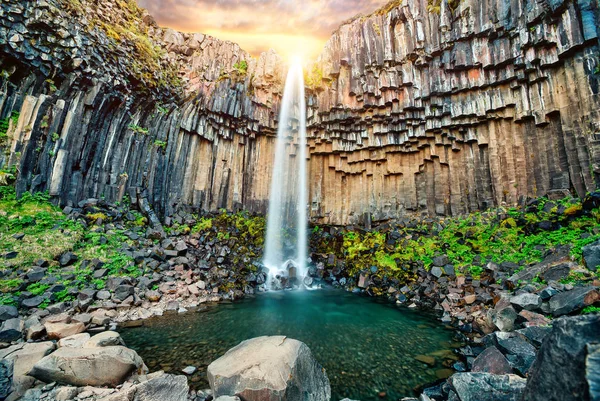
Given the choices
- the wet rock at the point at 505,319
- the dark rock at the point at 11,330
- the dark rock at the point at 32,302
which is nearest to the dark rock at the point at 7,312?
the dark rock at the point at 32,302

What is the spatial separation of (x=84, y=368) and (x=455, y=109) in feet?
61.6

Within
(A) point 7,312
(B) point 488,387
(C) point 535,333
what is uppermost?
(C) point 535,333

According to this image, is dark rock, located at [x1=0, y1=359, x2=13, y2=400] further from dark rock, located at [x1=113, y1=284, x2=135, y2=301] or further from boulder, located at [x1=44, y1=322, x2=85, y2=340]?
dark rock, located at [x1=113, y1=284, x2=135, y2=301]

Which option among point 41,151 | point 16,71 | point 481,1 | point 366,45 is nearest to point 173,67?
point 16,71

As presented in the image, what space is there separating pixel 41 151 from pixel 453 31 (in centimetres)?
2192

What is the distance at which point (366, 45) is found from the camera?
17406mm

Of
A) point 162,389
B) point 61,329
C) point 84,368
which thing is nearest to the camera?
point 162,389

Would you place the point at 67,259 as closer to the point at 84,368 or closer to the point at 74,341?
the point at 74,341

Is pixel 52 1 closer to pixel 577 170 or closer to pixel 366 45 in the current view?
pixel 366 45

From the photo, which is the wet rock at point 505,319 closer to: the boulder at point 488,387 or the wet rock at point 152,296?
the boulder at point 488,387

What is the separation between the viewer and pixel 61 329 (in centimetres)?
630

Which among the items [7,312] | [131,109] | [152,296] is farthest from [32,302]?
Answer: [131,109]

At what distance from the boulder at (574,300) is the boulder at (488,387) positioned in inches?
150

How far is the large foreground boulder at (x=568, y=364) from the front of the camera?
163 centimetres
